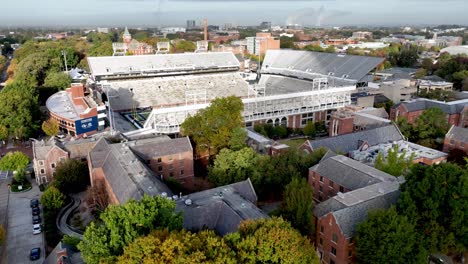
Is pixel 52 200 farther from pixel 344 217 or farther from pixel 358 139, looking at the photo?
pixel 358 139

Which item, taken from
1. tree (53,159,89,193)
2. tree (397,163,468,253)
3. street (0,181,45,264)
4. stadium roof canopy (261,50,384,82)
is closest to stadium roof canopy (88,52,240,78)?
stadium roof canopy (261,50,384,82)

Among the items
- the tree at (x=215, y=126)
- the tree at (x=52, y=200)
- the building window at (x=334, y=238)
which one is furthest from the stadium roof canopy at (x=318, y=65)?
the tree at (x=52, y=200)

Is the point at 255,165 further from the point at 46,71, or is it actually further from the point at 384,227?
the point at 46,71

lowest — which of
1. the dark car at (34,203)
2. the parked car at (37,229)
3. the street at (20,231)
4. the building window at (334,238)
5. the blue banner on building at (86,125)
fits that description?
the street at (20,231)

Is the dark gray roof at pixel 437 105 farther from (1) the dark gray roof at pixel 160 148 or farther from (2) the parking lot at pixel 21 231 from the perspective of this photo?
(2) the parking lot at pixel 21 231

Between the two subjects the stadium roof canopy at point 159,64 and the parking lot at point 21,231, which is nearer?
the parking lot at point 21,231

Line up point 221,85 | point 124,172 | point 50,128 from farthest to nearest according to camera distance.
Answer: point 221,85
point 50,128
point 124,172

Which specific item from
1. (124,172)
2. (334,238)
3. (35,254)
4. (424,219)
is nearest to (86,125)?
(124,172)
